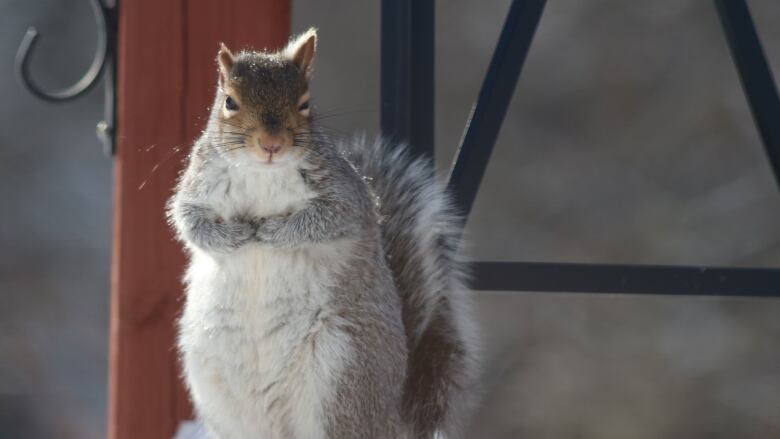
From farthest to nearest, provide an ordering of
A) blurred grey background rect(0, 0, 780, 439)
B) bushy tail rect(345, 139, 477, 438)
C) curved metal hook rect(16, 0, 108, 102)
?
blurred grey background rect(0, 0, 780, 439)
curved metal hook rect(16, 0, 108, 102)
bushy tail rect(345, 139, 477, 438)

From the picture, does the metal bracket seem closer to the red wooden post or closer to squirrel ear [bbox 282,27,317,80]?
the red wooden post

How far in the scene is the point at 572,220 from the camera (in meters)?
3.79

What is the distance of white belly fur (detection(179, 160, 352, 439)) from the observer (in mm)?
1839

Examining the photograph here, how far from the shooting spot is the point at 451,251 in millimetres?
2043

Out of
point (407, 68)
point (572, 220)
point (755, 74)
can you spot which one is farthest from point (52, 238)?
point (755, 74)

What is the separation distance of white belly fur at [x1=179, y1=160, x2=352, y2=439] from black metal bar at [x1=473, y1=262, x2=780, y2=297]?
0.25 m

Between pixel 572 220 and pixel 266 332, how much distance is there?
2040 millimetres

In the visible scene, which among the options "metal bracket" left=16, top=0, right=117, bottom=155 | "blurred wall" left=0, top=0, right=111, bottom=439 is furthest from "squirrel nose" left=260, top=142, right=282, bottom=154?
"blurred wall" left=0, top=0, right=111, bottom=439

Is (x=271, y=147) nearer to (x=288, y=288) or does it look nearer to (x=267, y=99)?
(x=267, y=99)

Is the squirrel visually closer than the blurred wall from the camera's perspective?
Yes

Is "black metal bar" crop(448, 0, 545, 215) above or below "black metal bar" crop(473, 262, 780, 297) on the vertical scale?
above

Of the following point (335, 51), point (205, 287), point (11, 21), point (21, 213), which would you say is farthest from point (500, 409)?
point (205, 287)

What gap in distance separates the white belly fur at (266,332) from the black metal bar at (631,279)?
250 mm

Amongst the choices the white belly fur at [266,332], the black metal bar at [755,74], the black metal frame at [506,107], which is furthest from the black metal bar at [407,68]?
the black metal bar at [755,74]
